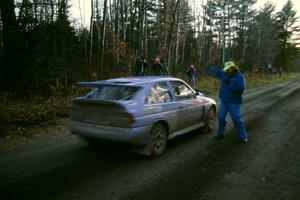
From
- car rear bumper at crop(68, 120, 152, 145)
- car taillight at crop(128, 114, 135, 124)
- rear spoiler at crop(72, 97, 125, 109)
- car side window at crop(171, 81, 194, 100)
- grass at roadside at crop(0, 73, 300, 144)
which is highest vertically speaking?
car side window at crop(171, 81, 194, 100)

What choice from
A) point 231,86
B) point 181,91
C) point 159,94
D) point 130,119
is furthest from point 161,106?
point 231,86

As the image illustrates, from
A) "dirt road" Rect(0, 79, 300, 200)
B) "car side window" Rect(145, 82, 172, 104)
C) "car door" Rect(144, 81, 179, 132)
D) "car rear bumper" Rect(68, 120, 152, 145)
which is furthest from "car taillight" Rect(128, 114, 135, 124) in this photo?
"dirt road" Rect(0, 79, 300, 200)

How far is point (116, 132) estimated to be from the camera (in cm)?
568

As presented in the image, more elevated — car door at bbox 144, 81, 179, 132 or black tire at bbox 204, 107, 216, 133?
car door at bbox 144, 81, 179, 132

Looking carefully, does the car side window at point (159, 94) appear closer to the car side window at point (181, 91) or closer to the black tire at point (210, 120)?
the car side window at point (181, 91)

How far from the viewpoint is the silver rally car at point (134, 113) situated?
18.6 feet

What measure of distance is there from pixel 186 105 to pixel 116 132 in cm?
220

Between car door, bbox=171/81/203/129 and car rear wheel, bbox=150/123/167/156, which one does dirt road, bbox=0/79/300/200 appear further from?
car door, bbox=171/81/203/129

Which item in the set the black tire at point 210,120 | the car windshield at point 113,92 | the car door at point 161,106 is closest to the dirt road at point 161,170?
the black tire at point 210,120

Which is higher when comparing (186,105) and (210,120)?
(186,105)

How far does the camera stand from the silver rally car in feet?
18.6

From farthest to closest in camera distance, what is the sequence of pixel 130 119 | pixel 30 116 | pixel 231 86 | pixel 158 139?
pixel 30 116 → pixel 231 86 → pixel 158 139 → pixel 130 119

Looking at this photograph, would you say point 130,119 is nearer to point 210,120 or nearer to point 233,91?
point 233,91

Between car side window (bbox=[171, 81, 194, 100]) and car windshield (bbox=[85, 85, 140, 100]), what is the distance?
132 centimetres
